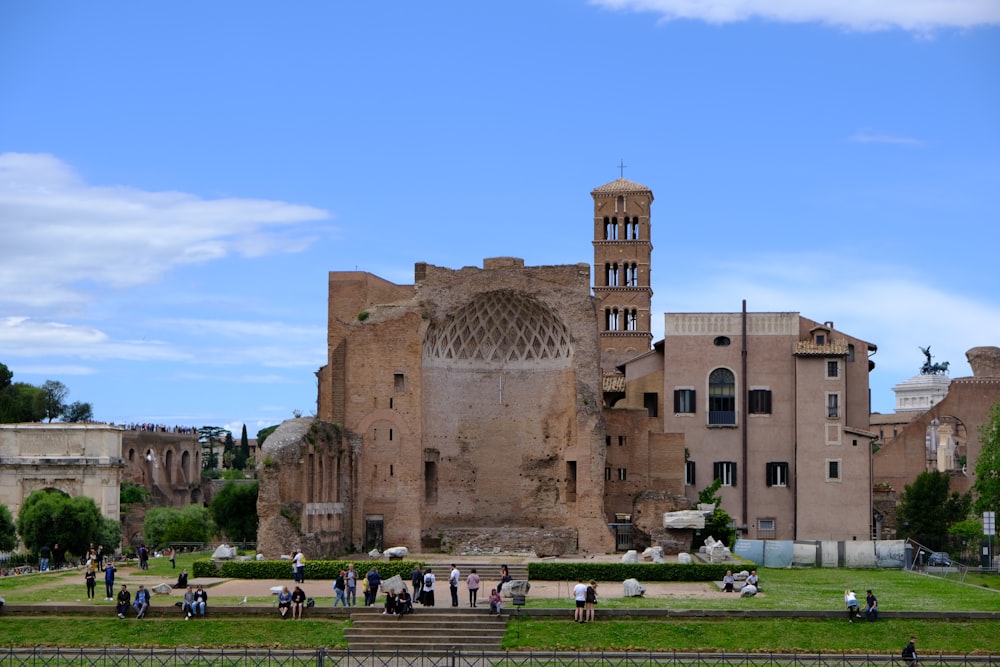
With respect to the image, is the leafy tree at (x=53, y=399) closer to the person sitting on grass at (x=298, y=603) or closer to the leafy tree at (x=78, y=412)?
the leafy tree at (x=78, y=412)

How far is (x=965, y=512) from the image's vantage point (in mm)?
71250

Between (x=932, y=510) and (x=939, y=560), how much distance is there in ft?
24.8

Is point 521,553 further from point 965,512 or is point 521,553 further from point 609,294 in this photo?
point 609,294

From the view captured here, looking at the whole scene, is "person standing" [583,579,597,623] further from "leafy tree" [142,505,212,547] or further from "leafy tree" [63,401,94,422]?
"leafy tree" [63,401,94,422]

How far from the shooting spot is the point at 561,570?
52594 mm

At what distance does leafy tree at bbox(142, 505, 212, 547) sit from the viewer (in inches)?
3317

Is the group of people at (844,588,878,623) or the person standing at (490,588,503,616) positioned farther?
the person standing at (490,588,503,616)

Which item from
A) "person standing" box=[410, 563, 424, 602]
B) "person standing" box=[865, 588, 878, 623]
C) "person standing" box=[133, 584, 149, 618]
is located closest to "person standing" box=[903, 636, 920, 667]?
"person standing" box=[865, 588, 878, 623]

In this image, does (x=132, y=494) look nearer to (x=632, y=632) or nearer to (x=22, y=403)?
(x=22, y=403)

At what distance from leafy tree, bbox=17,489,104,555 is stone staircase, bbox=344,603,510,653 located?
98.4 ft

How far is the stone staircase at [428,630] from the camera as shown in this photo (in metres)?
39.6

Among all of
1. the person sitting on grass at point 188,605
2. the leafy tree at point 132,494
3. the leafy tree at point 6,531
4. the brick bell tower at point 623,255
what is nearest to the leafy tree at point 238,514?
the leafy tree at point 132,494

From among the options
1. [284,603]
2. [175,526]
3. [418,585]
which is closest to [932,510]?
[418,585]

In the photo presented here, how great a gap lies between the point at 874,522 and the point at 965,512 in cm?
625
